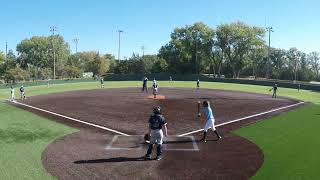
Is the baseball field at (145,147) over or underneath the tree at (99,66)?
underneath

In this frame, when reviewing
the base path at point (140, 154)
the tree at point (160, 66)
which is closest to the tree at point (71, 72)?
the tree at point (160, 66)

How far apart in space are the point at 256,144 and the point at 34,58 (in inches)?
4660

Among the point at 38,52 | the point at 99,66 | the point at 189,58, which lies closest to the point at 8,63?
the point at 38,52

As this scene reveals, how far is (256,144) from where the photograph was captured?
16.0m

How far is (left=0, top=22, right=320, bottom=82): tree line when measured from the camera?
336 feet

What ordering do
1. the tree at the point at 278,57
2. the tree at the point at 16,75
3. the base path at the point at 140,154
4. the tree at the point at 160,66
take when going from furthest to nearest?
the tree at the point at 278,57, the tree at the point at 160,66, the tree at the point at 16,75, the base path at the point at 140,154

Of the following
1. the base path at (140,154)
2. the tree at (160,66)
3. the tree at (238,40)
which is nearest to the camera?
the base path at (140,154)

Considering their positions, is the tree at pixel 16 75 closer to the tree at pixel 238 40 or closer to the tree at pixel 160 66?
the tree at pixel 160 66

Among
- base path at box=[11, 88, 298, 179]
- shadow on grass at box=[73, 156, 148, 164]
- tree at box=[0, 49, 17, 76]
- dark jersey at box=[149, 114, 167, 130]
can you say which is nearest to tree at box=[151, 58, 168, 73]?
tree at box=[0, 49, 17, 76]

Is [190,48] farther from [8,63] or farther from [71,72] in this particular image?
[8,63]

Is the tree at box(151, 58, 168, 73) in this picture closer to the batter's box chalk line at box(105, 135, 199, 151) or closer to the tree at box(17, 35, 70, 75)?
the tree at box(17, 35, 70, 75)

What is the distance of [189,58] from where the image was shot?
106812mm

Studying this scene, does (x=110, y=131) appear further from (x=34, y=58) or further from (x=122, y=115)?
(x=34, y=58)

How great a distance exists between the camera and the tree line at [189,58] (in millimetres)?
102312
